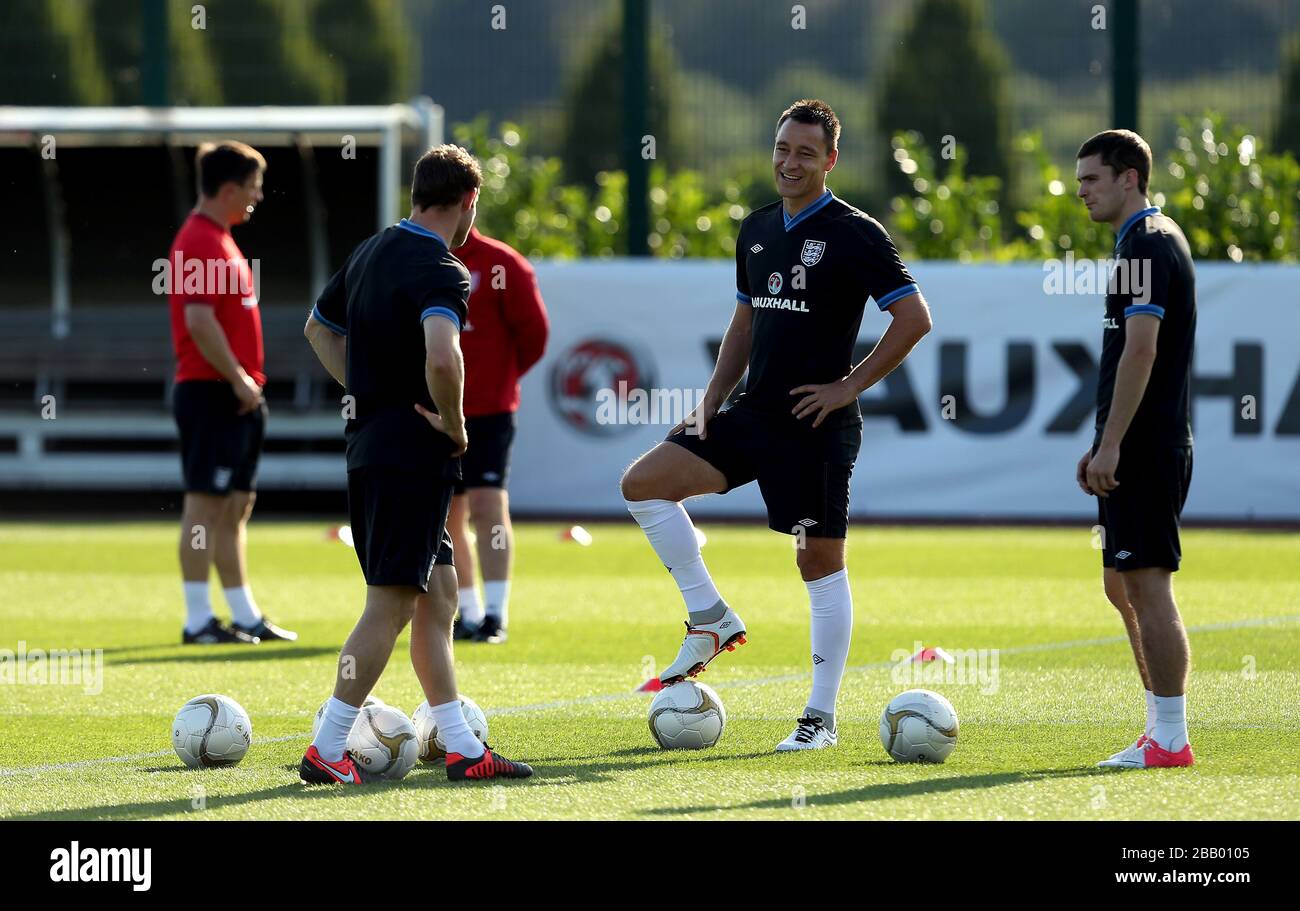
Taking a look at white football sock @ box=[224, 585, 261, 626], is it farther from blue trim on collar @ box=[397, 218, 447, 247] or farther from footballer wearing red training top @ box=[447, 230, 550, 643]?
blue trim on collar @ box=[397, 218, 447, 247]

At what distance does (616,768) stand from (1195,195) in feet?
43.0

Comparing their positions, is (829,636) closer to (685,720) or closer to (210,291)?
(685,720)

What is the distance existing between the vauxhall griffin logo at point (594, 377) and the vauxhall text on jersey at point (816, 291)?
32.1 ft

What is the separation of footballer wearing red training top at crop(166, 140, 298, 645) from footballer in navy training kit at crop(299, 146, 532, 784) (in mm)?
3609

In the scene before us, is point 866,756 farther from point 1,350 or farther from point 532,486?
point 1,350

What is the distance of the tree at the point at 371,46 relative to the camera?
28125mm

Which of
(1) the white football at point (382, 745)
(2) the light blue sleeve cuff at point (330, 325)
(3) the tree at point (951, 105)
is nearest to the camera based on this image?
(1) the white football at point (382, 745)

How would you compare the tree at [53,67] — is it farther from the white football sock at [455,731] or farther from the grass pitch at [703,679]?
the white football sock at [455,731]

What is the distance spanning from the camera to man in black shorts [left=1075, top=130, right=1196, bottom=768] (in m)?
5.65

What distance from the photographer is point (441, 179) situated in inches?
216

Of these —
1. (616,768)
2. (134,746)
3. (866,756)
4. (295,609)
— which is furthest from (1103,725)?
(295,609)

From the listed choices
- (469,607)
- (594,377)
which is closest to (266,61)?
(594,377)

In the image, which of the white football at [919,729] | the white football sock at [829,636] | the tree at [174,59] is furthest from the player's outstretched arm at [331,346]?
the tree at [174,59]

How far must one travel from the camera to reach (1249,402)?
1545 centimetres
